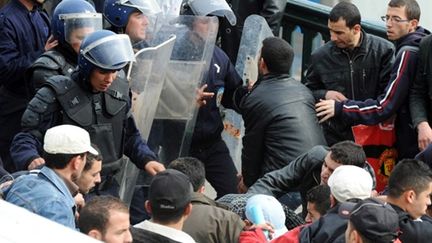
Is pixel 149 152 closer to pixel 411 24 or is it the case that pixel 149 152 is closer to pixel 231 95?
pixel 231 95

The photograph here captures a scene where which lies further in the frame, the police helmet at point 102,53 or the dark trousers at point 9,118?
the dark trousers at point 9,118

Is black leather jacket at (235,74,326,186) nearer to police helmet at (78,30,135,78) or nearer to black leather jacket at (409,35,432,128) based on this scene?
black leather jacket at (409,35,432,128)

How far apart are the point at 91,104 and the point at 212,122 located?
5.97 feet

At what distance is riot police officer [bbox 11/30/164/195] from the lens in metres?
6.84

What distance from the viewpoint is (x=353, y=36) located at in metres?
8.23

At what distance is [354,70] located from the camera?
8.33 meters

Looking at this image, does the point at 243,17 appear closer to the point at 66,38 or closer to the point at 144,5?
the point at 144,5

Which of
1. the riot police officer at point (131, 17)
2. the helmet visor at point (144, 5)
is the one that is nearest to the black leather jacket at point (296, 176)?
the riot police officer at point (131, 17)

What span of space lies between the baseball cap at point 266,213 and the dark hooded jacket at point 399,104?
5.87ft

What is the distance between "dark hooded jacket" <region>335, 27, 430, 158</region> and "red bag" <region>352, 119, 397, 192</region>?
2.2 inches

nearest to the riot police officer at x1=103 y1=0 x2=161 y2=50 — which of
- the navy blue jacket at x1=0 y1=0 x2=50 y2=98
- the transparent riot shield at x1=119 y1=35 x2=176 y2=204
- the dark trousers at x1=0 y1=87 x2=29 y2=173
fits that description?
the transparent riot shield at x1=119 y1=35 x2=176 y2=204

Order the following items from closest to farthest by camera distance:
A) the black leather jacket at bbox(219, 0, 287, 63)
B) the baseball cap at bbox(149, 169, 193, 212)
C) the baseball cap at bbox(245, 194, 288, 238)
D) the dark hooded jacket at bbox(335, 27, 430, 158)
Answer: the baseball cap at bbox(149, 169, 193, 212)
the baseball cap at bbox(245, 194, 288, 238)
the dark hooded jacket at bbox(335, 27, 430, 158)
the black leather jacket at bbox(219, 0, 287, 63)

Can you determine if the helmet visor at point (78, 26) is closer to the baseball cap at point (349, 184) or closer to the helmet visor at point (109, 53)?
the helmet visor at point (109, 53)

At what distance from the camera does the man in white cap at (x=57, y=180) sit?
568cm
